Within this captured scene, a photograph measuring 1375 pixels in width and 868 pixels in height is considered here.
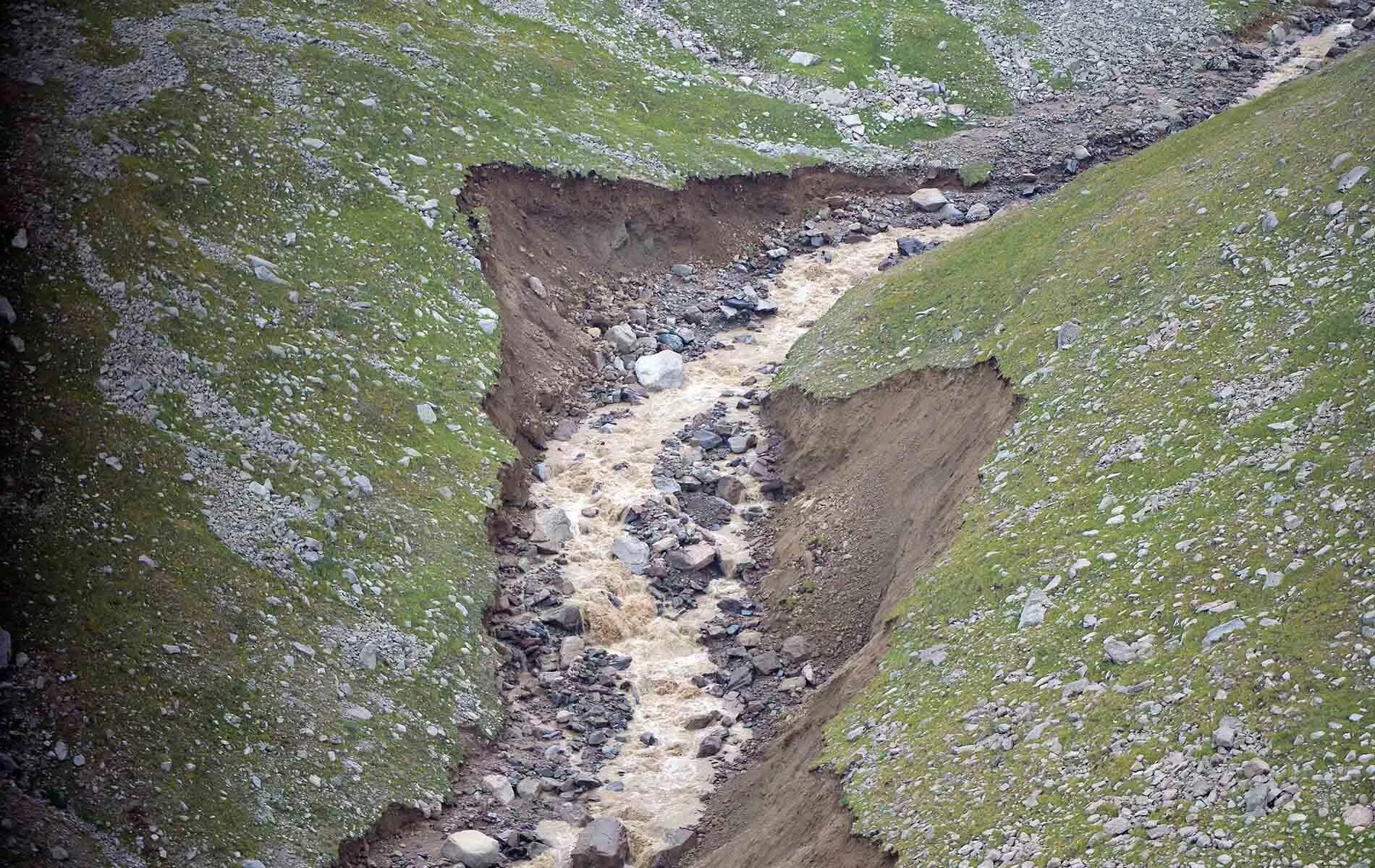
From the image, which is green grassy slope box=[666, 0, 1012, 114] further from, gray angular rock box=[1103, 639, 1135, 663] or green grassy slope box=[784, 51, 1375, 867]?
gray angular rock box=[1103, 639, 1135, 663]

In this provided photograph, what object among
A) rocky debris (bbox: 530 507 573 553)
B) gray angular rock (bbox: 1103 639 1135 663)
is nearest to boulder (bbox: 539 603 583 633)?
rocky debris (bbox: 530 507 573 553)

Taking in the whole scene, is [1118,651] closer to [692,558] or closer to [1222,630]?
[1222,630]

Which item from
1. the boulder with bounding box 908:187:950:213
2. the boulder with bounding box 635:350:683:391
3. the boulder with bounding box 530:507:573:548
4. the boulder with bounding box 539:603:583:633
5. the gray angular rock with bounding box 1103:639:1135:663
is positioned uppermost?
the boulder with bounding box 908:187:950:213

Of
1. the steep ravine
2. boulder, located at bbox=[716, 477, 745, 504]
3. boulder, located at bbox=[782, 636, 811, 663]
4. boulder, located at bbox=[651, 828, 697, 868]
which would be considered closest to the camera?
boulder, located at bbox=[651, 828, 697, 868]

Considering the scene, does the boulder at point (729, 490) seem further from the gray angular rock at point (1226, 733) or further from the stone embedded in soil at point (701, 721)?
the gray angular rock at point (1226, 733)

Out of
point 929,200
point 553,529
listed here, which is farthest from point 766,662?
point 929,200

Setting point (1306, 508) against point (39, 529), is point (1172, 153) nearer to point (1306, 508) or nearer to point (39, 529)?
point (1306, 508)
